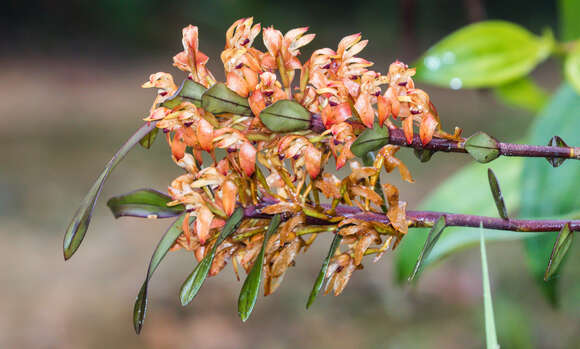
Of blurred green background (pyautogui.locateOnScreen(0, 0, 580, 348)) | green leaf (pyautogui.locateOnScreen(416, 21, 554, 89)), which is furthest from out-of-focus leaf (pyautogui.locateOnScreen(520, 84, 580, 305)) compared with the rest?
green leaf (pyautogui.locateOnScreen(416, 21, 554, 89))

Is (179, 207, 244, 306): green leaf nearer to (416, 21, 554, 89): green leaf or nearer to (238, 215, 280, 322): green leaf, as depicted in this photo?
(238, 215, 280, 322): green leaf

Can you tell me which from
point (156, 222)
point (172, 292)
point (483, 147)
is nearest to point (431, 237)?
point (483, 147)

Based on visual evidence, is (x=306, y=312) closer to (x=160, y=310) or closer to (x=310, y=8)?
(x=160, y=310)

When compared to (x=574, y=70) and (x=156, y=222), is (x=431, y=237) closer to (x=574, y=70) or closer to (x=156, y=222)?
(x=574, y=70)

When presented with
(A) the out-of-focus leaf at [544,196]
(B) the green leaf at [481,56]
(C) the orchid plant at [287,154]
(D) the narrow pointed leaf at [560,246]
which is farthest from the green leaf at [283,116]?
(B) the green leaf at [481,56]

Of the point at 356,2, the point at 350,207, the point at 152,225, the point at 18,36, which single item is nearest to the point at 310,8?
the point at 356,2

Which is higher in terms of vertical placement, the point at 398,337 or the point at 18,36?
the point at 18,36

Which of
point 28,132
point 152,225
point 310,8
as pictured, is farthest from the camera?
point 310,8
